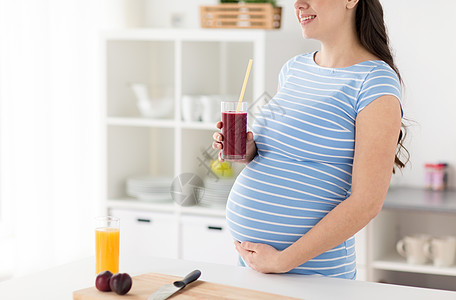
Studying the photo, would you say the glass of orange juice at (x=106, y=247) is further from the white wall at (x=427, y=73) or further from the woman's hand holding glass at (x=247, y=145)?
the white wall at (x=427, y=73)

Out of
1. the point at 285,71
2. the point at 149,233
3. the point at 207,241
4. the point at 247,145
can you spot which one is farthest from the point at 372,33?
the point at 149,233

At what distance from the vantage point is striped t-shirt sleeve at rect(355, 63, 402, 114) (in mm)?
1532

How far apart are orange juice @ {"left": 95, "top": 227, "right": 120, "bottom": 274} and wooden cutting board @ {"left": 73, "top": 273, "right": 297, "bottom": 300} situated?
0.10m

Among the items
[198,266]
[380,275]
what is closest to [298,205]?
[198,266]

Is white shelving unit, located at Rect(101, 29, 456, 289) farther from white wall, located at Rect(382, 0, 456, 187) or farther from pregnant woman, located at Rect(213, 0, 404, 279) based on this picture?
pregnant woman, located at Rect(213, 0, 404, 279)

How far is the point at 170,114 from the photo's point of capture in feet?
12.2

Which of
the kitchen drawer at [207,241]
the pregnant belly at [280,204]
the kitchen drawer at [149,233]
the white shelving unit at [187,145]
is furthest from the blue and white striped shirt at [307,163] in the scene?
the kitchen drawer at [149,233]

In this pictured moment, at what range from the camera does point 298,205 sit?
1.64 meters

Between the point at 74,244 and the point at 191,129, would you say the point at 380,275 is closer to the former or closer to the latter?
the point at 191,129

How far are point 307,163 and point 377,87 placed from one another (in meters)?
0.26

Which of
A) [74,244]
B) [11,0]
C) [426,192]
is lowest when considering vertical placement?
[74,244]

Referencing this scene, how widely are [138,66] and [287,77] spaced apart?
197cm

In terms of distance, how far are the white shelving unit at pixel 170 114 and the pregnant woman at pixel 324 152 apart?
132 centimetres

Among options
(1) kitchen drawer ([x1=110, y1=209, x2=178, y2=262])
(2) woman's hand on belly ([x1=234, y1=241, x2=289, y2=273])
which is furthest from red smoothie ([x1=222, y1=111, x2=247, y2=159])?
(1) kitchen drawer ([x1=110, y1=209, x2=178, y2=262])
